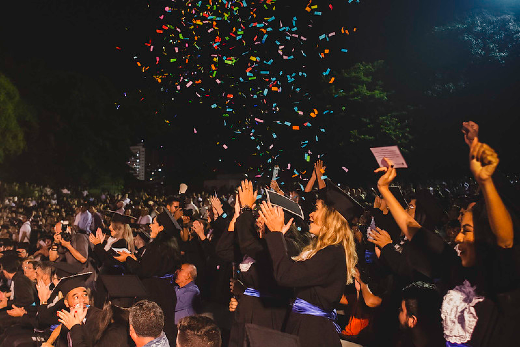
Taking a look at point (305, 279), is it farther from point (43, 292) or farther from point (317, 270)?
point (43, 292)

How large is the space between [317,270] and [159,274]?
9.24 feet

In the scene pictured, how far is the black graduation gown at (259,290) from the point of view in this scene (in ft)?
14.9

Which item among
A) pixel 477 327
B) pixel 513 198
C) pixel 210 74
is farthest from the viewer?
pixel 210 74

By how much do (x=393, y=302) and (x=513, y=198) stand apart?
2.53 meters

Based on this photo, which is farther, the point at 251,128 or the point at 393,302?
the point at 251,128

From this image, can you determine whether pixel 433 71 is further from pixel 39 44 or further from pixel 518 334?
pixel 518 334

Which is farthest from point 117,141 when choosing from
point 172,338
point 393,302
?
point 393,302

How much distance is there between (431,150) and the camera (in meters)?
19.3

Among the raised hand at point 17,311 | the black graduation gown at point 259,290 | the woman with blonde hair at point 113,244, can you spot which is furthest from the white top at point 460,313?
the raised hand at point 17,311

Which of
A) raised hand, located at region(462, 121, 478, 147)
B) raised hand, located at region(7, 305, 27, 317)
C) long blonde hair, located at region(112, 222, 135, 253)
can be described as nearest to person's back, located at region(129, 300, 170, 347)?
raised hand, located at region(462, 121, 478, 147)

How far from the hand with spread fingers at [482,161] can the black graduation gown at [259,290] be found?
8.14 feet

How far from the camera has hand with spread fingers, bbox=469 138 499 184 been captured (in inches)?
94.9

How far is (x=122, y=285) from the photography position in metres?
5.46

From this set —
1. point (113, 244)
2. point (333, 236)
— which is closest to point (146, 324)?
point (333, 236)
